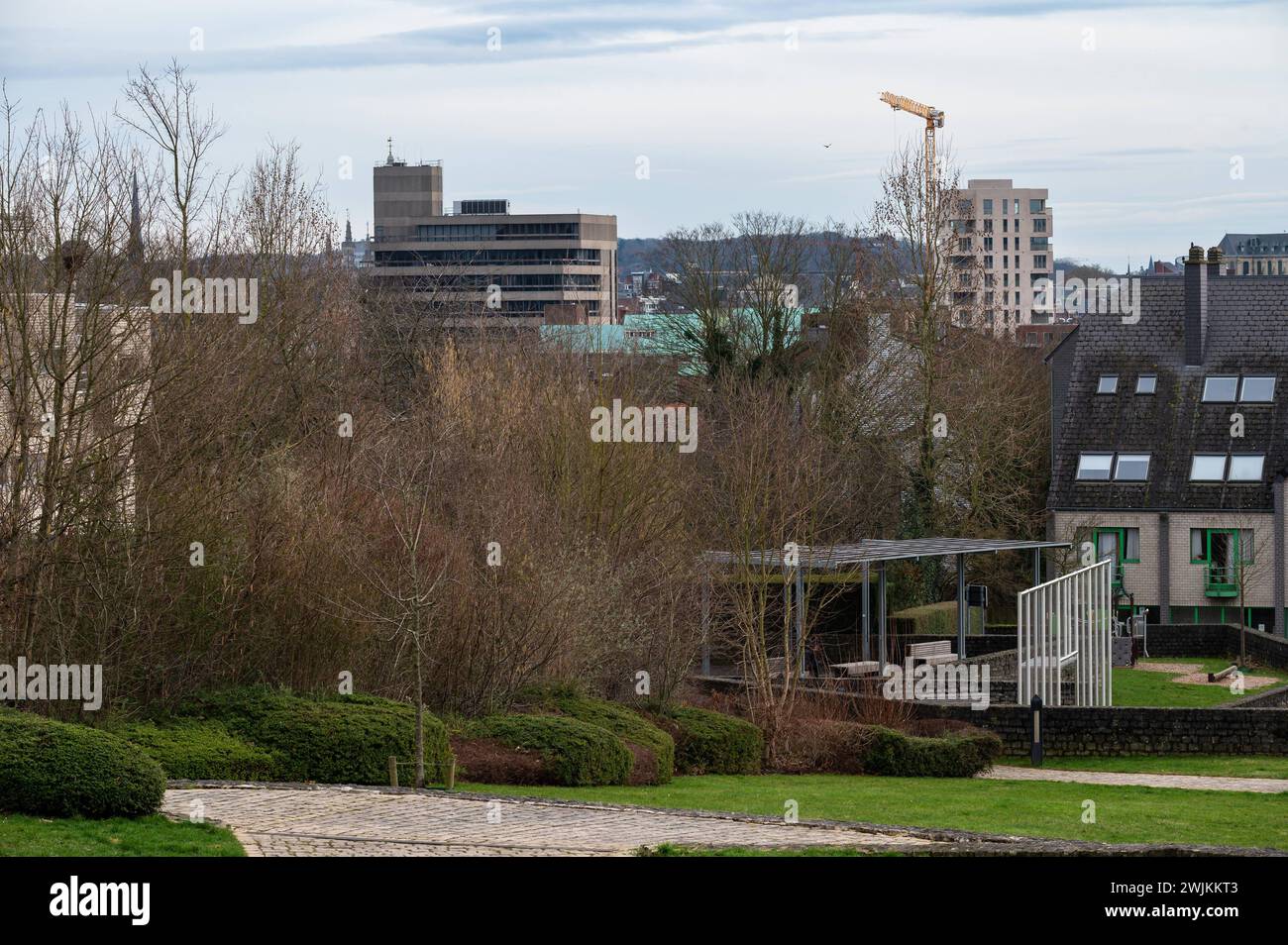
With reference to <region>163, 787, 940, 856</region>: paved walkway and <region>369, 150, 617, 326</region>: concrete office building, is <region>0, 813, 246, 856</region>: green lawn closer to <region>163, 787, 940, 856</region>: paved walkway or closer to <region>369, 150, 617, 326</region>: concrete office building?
<region>163, 787, 940, 856</region>: paved walkway

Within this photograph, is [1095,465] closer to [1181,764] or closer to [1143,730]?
[1143,730]

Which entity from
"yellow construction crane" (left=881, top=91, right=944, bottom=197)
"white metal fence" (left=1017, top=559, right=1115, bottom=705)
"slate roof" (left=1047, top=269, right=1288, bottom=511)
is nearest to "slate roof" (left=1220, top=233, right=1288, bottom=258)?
"yellow construction crane" (left=881, top=91, right=944, bottom=197)

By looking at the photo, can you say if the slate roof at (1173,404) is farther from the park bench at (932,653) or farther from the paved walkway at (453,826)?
the paved walkway at (453,826)

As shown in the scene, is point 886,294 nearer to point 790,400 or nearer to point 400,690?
point 790,400

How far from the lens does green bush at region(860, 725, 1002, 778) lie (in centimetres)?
2853

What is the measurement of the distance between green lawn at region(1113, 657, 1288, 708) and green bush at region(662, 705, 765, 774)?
34.5ft

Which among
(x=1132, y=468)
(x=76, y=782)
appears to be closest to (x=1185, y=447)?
(x=1132, y=468)

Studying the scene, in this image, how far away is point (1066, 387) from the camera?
189 ft

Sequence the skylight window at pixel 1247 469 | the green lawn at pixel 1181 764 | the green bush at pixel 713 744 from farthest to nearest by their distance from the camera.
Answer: the skylight window at pixel 1247 469, the green lawn at pixel 1181 764, the green bush at pixel 713 744

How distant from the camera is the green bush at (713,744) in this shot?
27.3 m

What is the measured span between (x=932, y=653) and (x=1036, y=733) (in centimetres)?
757

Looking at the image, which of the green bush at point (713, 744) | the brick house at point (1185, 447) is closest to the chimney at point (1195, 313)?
the brick house at point (1185, 447)

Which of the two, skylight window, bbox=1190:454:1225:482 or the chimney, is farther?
the chimney

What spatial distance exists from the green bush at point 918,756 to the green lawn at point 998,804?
1.40 m
